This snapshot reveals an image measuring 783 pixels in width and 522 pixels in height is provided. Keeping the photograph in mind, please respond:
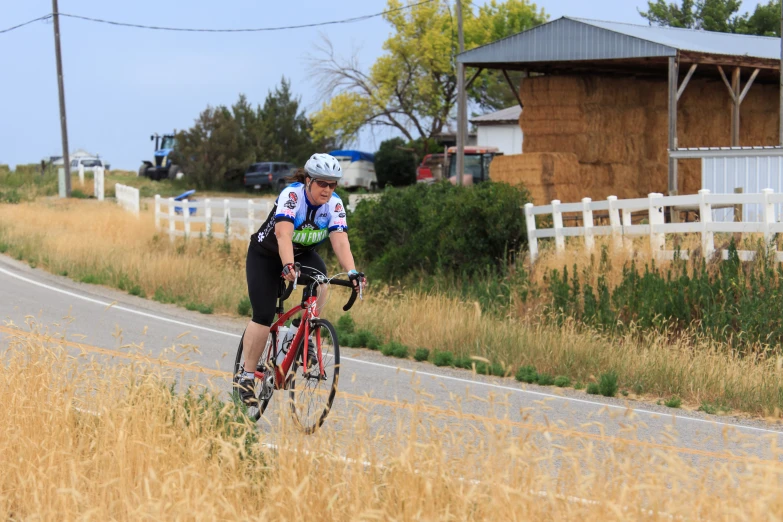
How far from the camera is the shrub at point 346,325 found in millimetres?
13724

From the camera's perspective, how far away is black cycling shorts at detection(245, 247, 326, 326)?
309 inches

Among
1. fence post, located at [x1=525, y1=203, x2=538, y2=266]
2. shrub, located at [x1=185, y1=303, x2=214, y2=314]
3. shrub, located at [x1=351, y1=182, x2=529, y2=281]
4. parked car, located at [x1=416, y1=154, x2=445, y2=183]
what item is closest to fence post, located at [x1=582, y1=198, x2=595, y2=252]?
fence post, located at [x1=525, y1=203, x2=538, y2=266]

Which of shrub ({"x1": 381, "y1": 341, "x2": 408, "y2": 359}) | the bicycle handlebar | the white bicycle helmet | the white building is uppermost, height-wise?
the white building

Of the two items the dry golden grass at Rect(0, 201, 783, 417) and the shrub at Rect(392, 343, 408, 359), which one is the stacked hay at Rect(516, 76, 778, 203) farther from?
the shrub at Rect(392, 343, 408, 359)

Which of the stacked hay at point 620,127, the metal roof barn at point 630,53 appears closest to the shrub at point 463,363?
the metal roof barn at point 630,53

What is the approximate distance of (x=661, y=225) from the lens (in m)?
14.5

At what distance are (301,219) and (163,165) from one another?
62.0 m

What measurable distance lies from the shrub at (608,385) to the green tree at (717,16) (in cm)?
5496

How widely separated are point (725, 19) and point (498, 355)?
57.2m

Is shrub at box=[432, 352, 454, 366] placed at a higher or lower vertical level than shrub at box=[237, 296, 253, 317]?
lower

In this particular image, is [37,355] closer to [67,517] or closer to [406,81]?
[67,517]

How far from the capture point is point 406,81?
64250 mm

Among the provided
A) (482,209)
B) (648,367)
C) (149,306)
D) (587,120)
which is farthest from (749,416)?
(587,120)

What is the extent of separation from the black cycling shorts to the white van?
5008 centimetres
